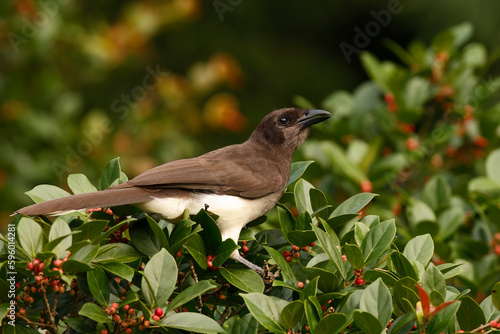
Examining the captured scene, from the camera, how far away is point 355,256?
7.13 ft

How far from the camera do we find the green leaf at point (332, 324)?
1.87m

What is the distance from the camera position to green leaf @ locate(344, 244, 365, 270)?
214 cm

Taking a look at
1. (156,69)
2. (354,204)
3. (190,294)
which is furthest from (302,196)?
(156,69)

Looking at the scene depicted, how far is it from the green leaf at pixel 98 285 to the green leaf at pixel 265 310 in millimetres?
444

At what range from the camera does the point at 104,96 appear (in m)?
8.74

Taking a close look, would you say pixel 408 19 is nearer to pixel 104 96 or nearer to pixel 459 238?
pixel 104 96

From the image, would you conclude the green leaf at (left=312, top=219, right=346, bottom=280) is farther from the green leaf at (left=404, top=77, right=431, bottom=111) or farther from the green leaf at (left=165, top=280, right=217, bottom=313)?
the green leaf at (left=404, top=77, right=431, bottom=111)

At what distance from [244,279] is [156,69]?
702 cm

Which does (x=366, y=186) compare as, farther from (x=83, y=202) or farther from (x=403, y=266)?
(x=83, y=202)

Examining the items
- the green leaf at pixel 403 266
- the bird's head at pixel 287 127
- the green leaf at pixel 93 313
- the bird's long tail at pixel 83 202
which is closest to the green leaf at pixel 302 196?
the green leaf at pixel 403 266

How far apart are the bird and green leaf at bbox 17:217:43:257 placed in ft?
1.02

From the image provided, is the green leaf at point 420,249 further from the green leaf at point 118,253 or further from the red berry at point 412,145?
the red berry at point 412,145
